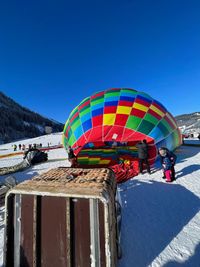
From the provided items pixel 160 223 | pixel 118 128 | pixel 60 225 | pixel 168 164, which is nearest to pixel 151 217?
pixel 160 223

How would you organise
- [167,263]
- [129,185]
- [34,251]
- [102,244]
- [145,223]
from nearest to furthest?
Result: [102,244] < [34,251] < [167,263] < [145,223] < [129,185]

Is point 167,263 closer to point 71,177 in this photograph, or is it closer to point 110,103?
point 71,177

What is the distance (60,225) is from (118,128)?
23.9ft

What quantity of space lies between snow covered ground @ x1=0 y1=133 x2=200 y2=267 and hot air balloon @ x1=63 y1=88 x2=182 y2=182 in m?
2.53

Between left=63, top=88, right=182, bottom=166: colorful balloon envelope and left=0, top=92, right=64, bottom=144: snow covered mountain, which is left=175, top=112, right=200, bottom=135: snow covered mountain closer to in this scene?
left=63, top=88, right=182, bottom=166: colorful balloon envelope

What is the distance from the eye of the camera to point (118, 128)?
9.84 m

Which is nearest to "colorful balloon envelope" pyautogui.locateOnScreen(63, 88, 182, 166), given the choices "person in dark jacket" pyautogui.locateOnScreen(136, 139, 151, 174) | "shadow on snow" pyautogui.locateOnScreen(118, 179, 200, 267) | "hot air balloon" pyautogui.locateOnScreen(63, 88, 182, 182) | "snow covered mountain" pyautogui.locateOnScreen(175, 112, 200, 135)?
"hot air balloon" pyautogui.locateOnScreen(63, 88, 182, 182)

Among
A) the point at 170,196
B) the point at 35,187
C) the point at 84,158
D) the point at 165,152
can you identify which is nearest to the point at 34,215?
the point at 35,187

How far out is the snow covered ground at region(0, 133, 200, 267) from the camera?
130 inches

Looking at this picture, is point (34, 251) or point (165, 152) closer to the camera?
point (34, 251)

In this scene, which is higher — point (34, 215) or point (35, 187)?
point (35, 187)

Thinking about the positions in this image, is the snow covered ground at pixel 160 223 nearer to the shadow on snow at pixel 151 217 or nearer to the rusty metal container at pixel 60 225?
the shadow on snow at pixel 151 217

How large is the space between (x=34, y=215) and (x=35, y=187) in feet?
1.35

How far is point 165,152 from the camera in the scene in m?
7.06
